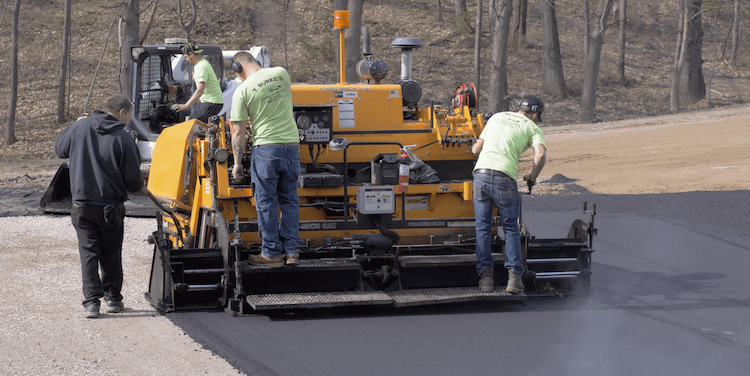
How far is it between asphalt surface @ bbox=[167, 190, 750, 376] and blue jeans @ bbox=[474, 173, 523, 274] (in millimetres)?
444

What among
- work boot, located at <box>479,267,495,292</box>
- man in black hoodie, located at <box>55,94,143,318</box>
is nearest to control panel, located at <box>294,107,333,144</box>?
man in black hoodie, located at <box>55,94,143,318</box>

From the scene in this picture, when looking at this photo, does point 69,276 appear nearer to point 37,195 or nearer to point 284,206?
point 284,206

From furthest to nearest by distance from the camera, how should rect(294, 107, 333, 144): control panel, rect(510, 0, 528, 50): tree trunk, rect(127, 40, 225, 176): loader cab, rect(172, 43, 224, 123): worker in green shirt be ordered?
rect(510, 0, 528, 50): tree trunk < rect(127, 40, 225, 176): loader cab < rect(172, 43, 224, 123): worker in green shirt < rect(294, 107, 333, 144): control panel

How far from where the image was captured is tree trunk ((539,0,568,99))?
29.5 m

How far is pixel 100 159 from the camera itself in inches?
267

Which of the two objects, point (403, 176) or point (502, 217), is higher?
point (403, 176)

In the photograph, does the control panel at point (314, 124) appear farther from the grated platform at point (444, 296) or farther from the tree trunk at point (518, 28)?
the tree trunk at point (518, 28)

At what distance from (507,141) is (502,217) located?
682mm

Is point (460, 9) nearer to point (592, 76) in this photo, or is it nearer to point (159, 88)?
point (592, 76)

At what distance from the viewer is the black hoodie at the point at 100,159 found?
22.1ft

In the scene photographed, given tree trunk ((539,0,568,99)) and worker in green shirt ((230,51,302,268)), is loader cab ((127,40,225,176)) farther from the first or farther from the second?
tree trunk ((539,0,568,99))

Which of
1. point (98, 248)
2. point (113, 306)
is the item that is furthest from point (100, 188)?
point (113, 306)

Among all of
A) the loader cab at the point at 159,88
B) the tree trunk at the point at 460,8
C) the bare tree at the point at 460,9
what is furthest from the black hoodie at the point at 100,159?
the tree trunk at the point at 460,8

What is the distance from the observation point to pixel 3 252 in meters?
9.50
